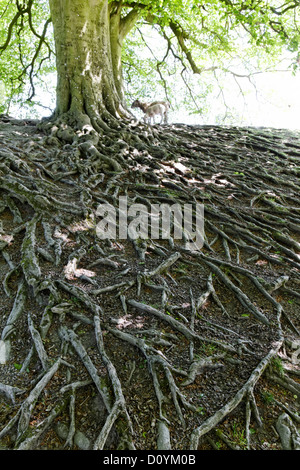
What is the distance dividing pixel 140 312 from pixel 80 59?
6305 millimetres

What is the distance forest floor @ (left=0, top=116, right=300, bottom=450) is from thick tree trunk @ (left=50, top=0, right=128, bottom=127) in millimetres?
1446

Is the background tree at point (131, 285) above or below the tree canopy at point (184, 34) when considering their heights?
below

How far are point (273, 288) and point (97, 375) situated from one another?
239 cm

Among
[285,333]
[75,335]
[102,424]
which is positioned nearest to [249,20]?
[285,333]

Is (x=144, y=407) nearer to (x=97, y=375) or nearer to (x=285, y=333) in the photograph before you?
(x=97, y=375)

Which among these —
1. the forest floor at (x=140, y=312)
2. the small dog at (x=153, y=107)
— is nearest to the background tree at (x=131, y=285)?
the forest floor at (x=140, y=312)

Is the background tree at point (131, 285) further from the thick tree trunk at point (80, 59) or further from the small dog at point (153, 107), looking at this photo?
the small dog at point (153, 107)

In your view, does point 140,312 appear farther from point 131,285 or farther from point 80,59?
point 80,59

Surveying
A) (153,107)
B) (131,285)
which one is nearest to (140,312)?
(131,285)

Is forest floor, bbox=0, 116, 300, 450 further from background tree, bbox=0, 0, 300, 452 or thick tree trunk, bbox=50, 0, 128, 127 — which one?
thick tree trunk, bbox=50, 0, 128, 127

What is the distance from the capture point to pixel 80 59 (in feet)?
25.4

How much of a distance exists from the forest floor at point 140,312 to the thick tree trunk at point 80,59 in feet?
4.74

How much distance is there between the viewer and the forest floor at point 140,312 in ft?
8.78

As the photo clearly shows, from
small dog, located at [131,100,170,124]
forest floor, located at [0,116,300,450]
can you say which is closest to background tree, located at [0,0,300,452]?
forest floor, located at [0,116,300,450]
